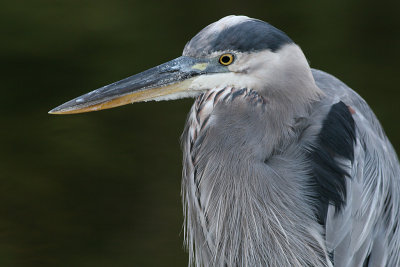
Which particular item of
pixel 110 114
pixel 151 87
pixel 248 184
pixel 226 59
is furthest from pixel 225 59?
pixel 110 114

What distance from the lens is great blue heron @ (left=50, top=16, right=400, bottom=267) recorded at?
7.20 ft

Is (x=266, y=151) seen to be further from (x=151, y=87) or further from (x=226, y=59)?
(x=151, y=87)

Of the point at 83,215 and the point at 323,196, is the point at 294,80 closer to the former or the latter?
the point at 323,196

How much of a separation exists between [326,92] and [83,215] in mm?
1693

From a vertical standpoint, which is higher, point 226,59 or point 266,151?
point 226,59

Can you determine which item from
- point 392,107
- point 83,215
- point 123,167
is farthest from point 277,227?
point 392,107

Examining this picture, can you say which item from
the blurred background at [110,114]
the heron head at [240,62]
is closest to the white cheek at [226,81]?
the heron head at [240,62]

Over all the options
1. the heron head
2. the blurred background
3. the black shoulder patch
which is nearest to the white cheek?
the heron head

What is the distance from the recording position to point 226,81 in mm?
2225

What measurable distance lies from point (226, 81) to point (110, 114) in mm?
2418

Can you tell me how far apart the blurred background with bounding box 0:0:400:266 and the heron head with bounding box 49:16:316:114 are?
4.57 ft

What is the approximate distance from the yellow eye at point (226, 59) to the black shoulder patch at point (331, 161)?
36 cm

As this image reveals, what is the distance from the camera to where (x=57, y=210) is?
3.69m

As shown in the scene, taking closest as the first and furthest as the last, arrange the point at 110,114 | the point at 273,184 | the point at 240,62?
the point at 240,62 < the point at 273,184 < the point at 110,114
